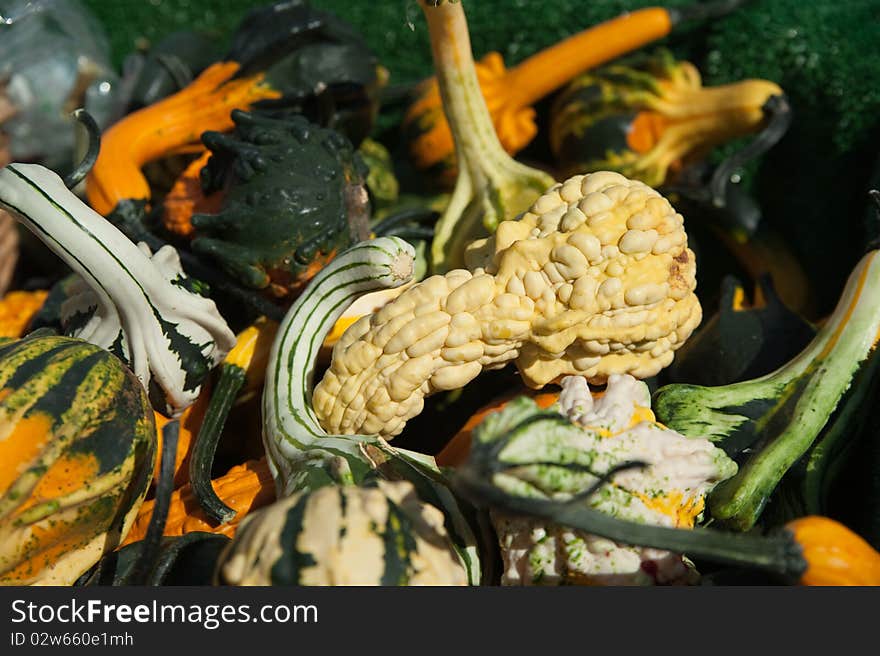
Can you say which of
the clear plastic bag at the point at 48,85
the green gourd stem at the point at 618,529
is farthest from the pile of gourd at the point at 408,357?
the clear plastic bag at the point at 48,85

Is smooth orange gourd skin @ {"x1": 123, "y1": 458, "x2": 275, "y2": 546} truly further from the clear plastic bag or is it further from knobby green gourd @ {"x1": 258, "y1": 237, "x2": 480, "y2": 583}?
the clear plastic bag

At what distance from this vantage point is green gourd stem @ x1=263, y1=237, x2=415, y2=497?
3.11 ft

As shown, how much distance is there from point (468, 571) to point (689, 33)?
1.20m

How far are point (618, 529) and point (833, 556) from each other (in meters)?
0.23

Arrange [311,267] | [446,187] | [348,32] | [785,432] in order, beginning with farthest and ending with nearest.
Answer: [446,187], [348,32], [311,267], [785,432]

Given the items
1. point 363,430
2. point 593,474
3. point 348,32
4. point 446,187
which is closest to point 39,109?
point 348,32

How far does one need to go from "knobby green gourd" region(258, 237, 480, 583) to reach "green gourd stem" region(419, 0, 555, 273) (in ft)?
0.78

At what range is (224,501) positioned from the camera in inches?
41.9

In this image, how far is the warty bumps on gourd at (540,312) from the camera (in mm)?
1002

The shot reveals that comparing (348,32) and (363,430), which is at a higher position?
(348,32)

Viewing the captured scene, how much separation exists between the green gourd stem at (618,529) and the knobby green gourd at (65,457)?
0.41m

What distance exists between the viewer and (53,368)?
36.7 inches

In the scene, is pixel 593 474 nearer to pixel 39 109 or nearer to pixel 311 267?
pixel 311 267

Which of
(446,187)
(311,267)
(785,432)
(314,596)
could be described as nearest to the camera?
(314,596)
